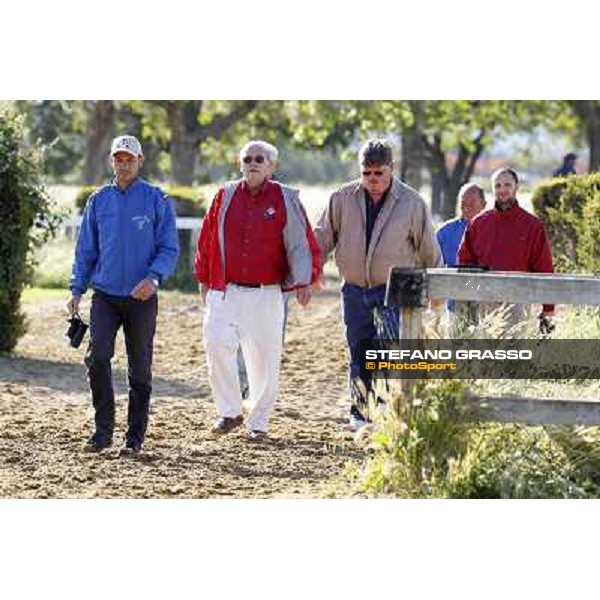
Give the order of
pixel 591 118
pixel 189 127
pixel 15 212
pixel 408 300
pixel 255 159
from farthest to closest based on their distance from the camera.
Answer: pixel 591 118
pixel 189 127
pixel 15 212
pixel 255 159
pixel 408 300

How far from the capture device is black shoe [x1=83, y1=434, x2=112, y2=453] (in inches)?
409

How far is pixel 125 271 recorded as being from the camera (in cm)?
1032

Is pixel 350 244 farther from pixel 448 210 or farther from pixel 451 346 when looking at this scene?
pixel 448 210

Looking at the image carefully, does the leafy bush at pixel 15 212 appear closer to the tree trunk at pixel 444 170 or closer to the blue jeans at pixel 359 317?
the blue jeans at pixel 359 317

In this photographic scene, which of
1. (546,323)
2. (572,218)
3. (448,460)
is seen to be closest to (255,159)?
(546,323)

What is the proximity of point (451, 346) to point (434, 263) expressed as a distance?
2.36m

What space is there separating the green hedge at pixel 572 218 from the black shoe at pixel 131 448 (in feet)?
19.2

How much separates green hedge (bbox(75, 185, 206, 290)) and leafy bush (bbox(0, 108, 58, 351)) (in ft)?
31.1

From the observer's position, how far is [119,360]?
15719 millimetres

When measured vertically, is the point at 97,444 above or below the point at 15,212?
below

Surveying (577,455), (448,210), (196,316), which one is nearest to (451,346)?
(577,455)

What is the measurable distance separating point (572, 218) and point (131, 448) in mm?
7039

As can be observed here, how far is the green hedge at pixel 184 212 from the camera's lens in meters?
25.7

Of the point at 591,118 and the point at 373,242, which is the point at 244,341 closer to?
the point at 373,242
